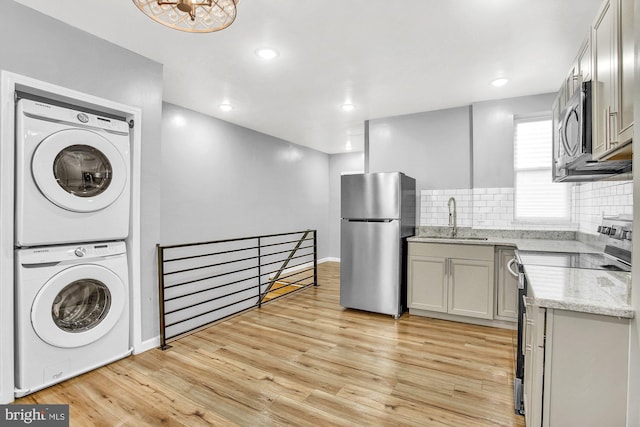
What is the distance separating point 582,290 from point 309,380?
1752 millimetres

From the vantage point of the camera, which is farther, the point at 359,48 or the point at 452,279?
the point at 452,279

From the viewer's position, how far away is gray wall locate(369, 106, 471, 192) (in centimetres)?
402

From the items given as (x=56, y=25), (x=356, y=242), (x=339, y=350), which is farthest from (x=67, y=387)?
(x=356, y=242)

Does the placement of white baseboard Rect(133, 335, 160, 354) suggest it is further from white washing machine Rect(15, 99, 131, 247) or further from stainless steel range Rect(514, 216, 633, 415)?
stainless steel range Rect(514, 216, 633, 415)

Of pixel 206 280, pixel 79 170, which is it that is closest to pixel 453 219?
pixel 206 280

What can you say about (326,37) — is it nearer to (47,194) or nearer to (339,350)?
(47,194)

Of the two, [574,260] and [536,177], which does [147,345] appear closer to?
[574,260]

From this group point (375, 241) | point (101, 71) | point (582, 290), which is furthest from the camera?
point (375, 241)

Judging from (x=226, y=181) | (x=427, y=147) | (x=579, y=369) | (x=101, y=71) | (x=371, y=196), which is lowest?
(x=579, y=369)

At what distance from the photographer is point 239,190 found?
5.09 m

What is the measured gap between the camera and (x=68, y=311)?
2301mm

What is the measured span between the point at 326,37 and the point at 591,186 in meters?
2.67

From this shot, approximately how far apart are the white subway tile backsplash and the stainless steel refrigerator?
43cm

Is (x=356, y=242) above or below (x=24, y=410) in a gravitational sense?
above
